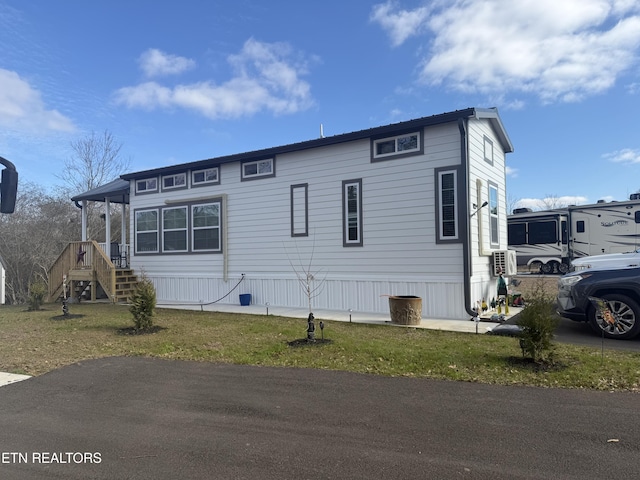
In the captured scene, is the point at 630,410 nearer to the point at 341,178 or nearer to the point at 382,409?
the point at 382,409

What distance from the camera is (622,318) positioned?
690cm

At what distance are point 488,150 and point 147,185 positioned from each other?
10.8 metres

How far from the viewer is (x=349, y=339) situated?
707 cm

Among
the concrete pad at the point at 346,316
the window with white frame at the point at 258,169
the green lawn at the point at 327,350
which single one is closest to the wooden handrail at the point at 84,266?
the concrete pad at the point at 346,316

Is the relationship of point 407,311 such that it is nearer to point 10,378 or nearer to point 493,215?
point 493,215

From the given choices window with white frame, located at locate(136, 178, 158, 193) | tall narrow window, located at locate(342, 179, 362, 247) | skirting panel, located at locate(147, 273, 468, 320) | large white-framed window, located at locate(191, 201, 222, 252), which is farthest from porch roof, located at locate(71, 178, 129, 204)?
tall narrow window, located at locate(342, 179, 362, 247)

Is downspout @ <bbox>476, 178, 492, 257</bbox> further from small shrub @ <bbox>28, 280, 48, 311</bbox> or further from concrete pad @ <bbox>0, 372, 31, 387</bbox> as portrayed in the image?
small shrub @ <bbox>28, 280, 48, 311</bbox>

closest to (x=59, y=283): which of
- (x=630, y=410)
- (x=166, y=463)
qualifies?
(x=166, y=463)

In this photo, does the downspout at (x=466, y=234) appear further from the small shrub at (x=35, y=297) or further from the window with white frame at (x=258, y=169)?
the small shrub at (x=35, y=297)

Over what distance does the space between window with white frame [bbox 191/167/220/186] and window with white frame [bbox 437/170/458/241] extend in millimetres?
6791

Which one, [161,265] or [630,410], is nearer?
[630,410]

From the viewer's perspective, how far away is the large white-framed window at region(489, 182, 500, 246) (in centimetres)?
1054

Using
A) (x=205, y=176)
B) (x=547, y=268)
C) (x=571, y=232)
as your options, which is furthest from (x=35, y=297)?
(x=571, y=232)

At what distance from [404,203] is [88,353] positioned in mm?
6955
